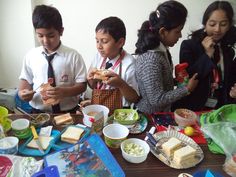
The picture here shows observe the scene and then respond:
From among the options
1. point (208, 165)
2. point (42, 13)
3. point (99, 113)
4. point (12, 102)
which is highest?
point (42, 13)

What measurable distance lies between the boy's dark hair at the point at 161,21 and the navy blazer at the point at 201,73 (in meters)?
0.45

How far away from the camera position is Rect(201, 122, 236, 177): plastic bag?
100 cm

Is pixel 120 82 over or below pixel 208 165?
over

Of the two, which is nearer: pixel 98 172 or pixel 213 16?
pixel 98 172

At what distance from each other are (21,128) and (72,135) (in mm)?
257

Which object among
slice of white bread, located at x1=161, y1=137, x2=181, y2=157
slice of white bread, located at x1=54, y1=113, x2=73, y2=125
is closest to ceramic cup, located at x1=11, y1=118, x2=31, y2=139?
slice of white bread, located at x1=54, y1=113, x2=73, y2=125

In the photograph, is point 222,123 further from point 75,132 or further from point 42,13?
point 42,13

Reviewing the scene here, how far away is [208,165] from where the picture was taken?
104 cm

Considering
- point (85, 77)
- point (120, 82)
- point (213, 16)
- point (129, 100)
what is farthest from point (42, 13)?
point (213, 16)

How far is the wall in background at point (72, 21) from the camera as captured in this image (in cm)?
258

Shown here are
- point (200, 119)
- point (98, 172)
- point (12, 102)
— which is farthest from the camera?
point (12, 102)

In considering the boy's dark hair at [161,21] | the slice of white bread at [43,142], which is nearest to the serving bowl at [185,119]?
the boy's dark hair at [161,21]

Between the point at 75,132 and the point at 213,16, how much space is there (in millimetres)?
1288

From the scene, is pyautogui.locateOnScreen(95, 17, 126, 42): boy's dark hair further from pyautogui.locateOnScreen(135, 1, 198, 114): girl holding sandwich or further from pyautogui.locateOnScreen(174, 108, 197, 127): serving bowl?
pyautogui.locateOnScreen(174, 108, 197, 127): serving bowl
